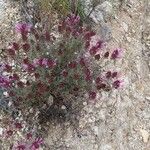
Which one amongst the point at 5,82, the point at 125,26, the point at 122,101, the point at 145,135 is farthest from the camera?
the point at 125,26

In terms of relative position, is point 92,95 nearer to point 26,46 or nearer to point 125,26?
point 26,46

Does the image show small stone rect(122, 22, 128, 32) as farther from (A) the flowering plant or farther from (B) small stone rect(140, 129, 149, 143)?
(B) small stone rect(140, 129, 149, 143)

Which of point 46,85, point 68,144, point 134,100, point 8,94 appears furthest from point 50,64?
point 134,100

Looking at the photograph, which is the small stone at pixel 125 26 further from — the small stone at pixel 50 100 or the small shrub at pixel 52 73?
the small stone at pixel 50 100

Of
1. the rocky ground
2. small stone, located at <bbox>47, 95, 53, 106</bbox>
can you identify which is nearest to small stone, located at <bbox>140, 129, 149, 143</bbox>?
the rocky ground

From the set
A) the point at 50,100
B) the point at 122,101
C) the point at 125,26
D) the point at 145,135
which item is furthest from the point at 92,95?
the point at 125,26

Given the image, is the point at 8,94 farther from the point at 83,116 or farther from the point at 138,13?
the point at 138,13
